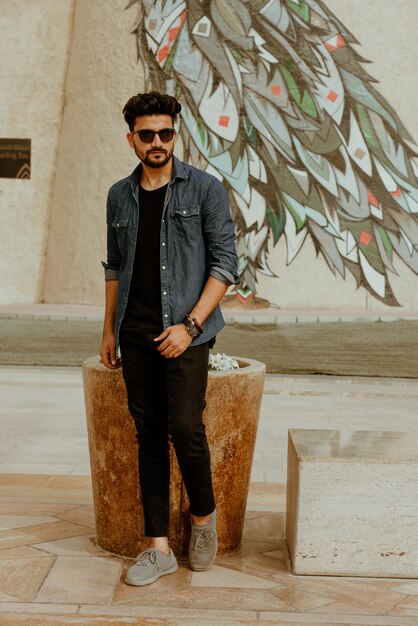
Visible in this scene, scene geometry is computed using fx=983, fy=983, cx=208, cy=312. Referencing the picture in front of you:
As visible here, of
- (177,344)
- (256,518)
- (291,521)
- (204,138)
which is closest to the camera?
(177,344)

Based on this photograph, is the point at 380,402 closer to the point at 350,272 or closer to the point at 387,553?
the point at 387,553

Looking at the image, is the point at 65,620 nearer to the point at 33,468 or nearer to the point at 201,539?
the point at 201,539

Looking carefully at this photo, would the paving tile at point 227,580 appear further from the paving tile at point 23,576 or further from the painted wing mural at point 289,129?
the painted wing mural at point 289,129

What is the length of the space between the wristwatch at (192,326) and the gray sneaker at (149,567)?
946mm

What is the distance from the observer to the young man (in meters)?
4.01

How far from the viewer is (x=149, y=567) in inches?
160

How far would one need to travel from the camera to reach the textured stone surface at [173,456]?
4344 mm

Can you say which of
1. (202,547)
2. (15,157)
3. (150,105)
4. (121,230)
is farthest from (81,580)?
(15,157)

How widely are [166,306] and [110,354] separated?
0.44 meters

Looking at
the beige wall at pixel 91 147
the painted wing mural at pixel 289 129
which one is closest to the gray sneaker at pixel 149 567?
the painted wing mural at pixel 289 129

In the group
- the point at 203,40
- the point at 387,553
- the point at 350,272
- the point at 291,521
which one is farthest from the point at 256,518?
the point at 203,40

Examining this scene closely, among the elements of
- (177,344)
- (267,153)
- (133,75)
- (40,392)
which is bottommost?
(40,392)

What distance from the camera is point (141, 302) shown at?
13.4 ft

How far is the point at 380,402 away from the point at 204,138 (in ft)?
38.6
